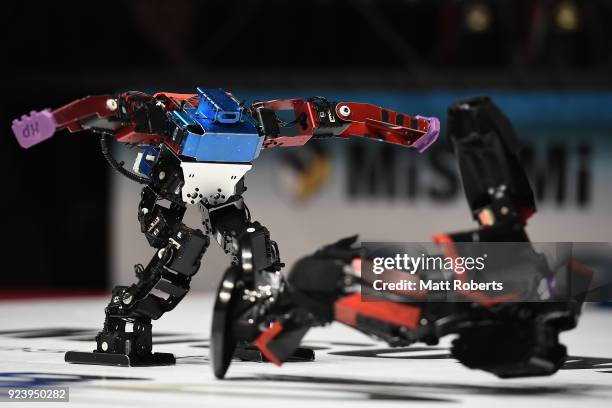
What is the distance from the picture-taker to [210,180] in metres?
6.36

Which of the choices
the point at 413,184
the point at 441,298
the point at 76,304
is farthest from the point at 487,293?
the point at 413,184

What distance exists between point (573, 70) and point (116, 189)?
5276mm

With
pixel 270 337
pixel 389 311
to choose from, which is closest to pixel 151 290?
pixel 270 337

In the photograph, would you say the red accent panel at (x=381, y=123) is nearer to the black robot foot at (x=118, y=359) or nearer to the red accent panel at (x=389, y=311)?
the black robot foot at (x=118, y=359)

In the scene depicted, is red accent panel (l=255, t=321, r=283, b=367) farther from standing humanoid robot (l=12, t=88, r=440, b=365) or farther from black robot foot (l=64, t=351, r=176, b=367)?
black robot foot (l=64, t=351, r=176, b=367)

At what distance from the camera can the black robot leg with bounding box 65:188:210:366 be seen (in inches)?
252

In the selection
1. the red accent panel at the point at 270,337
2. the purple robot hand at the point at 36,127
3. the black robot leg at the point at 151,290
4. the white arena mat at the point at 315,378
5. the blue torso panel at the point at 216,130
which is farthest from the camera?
the black robot leg at the point at 151,290

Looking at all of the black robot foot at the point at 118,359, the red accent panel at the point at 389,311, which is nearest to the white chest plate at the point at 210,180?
the black robot foot at the point at 118,359

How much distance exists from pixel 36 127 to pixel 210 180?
92 cm

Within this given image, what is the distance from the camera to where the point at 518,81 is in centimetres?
1256

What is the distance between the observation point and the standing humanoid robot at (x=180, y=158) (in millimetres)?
6188

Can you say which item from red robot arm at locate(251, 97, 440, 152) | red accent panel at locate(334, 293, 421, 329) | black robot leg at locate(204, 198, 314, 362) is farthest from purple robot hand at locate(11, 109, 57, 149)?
red accent panel at locate(334, 293, 421, 329)

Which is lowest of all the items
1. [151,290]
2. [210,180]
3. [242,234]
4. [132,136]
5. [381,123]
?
[151,290]

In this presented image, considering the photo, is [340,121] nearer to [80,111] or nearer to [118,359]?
[80,111]
